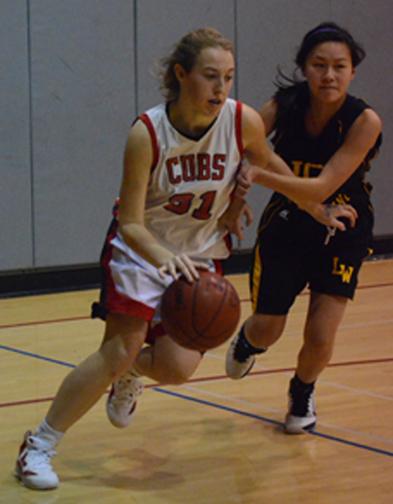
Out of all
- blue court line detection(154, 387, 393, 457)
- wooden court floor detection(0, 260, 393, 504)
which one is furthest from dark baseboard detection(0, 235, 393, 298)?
blue court line detection(154, 387, 393, 457)

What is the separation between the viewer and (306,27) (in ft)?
27.1

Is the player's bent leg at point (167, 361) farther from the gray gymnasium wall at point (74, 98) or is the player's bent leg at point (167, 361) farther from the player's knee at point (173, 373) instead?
the gray gymnasium wall at point (74, 98)

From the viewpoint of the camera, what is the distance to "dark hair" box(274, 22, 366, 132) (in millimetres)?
4176

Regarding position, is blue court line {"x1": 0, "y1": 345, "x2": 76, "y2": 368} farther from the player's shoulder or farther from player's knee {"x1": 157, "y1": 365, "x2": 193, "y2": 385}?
the player's shoulder

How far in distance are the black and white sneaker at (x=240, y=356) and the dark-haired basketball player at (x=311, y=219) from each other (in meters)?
0.14

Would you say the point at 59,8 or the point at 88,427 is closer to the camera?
the point at 88,427

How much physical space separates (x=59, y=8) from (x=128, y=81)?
2.38 ft

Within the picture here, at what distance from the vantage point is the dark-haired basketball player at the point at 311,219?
4.20 m

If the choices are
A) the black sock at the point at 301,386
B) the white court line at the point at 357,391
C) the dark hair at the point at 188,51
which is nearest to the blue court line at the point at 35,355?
the white court line at the point at 357,391

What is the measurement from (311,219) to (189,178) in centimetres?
79

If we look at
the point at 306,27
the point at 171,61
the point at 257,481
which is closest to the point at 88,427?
the point at 257,481

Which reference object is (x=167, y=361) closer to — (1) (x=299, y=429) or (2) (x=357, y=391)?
(1) (x=299, y=429)

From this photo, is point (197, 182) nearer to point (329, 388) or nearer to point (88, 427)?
point (88, 427)

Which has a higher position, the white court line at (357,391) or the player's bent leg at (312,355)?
the player's bent leg at (312,355)
